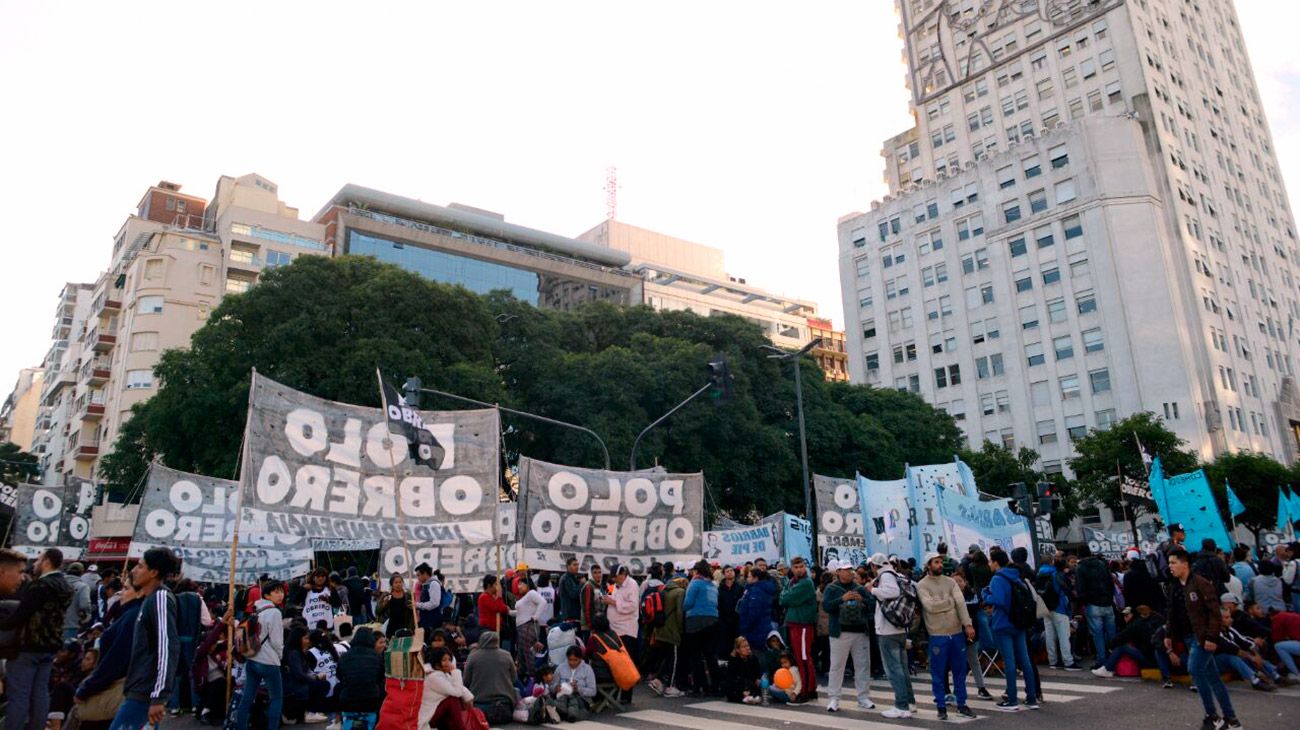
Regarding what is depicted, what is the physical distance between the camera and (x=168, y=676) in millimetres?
6363

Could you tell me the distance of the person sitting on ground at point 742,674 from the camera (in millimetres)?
12094

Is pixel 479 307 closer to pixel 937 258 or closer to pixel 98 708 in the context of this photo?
pixel 98 708

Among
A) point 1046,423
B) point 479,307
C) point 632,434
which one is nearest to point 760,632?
point 632,434

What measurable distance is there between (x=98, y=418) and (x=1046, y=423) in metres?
65.8

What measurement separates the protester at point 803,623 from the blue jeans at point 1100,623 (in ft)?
15.1

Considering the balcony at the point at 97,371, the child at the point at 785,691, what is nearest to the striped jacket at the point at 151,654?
the child at the point at 785,691

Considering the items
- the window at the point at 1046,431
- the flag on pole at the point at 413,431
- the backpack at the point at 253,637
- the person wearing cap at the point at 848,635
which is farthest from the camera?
the window at the point at 1046,431

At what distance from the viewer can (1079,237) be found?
62.1 metres

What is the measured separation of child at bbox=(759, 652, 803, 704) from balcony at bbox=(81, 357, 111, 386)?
6236 centimetres

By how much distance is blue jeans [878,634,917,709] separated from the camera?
33.3 ft

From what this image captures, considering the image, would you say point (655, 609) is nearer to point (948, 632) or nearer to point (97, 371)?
point (948, 632)

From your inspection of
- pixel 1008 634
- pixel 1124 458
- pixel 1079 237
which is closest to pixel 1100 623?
pixel 1008 634

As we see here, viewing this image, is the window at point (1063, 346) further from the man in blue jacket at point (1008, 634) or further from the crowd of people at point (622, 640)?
the man in blue jacket at point (1008, 634)

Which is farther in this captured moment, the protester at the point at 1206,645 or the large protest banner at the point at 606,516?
the large protest banner at the point at 606,516
